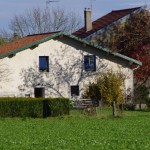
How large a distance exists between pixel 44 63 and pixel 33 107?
1170 cm

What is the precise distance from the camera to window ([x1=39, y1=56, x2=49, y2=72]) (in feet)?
157

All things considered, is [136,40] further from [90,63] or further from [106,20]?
[90,63]

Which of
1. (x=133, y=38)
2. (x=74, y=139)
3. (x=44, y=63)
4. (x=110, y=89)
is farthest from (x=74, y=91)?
(x=74, y=139)

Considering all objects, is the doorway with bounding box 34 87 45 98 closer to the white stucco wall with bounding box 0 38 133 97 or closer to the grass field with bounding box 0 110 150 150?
the white stucco wall with bounding box 0 38 133 97

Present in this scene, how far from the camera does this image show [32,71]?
47.3 meters

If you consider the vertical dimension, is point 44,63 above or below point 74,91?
above

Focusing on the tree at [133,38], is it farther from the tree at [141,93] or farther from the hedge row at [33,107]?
the hedge row at [33,107]

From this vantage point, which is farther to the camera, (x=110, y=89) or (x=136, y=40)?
(x=136, y=40)

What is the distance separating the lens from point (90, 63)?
5084 centimetres

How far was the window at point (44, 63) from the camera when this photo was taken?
157 ft

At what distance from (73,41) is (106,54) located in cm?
341

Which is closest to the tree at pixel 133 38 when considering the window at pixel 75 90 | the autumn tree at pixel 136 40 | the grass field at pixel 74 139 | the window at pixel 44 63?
the autumn tree at pixel 136 40

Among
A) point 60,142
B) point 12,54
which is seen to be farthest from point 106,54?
point 60,142

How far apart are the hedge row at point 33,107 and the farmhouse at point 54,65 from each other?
28.1 feet
